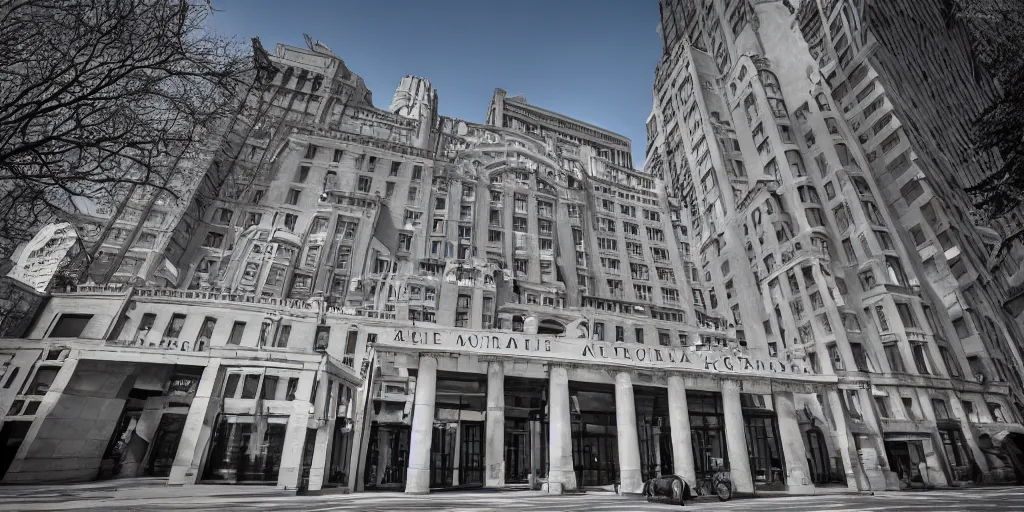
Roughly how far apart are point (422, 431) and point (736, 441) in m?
15.0

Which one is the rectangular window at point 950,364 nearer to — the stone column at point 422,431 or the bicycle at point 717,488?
the bicycle at point 717,488

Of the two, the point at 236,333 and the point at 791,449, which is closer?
the point at 791,449

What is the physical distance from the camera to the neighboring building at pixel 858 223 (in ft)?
125

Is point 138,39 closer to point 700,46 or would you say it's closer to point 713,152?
point 713,152

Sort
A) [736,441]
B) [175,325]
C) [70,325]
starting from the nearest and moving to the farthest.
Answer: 1. [736,441]
2. [70,325]
3. [175,325]

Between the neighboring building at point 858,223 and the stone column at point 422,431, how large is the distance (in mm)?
21511

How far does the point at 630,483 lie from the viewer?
66.8ft

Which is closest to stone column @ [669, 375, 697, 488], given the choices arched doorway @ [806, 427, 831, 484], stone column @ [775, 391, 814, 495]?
stone column @ [775, 391, 814, 495]

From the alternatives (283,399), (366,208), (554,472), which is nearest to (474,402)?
(554,472)

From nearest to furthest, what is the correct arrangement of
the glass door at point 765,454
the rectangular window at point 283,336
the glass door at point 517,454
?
the glass door at point 765,454 < the glass door at point 517,454 < the rectangular window at point 283,336

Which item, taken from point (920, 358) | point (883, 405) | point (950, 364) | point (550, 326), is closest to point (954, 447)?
point (883, 405)

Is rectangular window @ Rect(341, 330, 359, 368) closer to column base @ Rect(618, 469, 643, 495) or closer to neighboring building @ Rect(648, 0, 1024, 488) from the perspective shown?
column base @ Rect(618, 469, 643, 495)

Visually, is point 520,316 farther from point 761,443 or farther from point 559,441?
point 559,441

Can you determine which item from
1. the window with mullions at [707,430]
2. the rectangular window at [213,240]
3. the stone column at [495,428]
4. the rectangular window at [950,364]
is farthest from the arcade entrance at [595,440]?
the rectangular window at [213,240]
